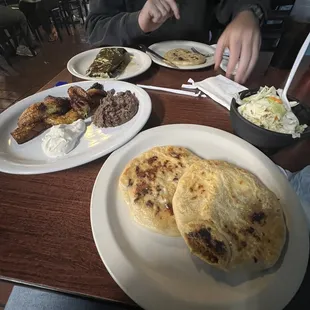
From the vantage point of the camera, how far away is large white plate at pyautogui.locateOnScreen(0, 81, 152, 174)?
0.76 meters

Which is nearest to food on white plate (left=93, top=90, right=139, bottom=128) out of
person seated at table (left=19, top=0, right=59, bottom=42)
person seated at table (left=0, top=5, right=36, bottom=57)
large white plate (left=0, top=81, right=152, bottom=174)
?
large white plate (left=0, top=81, right=152, bottom=174)

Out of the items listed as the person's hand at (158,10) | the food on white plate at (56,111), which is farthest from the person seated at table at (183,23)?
the food on white plate at (56,111)

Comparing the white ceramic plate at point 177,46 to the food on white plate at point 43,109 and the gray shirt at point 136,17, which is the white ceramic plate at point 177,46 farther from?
the food on white plate at point 43,109

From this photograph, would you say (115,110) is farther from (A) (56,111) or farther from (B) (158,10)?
(B) (158,10)

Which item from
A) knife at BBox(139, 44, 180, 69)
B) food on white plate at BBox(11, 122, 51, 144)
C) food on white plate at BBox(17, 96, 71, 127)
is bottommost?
food on white plate at BBox(11, 122, 51, 144)

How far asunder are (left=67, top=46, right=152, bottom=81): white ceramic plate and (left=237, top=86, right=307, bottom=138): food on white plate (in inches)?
25.4

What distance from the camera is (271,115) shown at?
2.62 ft

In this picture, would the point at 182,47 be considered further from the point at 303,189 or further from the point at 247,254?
the point at 247,254

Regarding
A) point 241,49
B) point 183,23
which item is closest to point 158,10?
point 183,23

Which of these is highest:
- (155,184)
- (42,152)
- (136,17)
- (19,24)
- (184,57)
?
(136,17)

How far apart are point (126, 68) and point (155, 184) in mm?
915

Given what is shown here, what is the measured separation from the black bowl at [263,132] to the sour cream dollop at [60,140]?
0.64 meters

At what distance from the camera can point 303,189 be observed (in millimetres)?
688

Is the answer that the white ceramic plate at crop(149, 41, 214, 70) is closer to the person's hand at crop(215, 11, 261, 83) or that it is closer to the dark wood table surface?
the person's hand at crop(215, 11, 261, 83)
